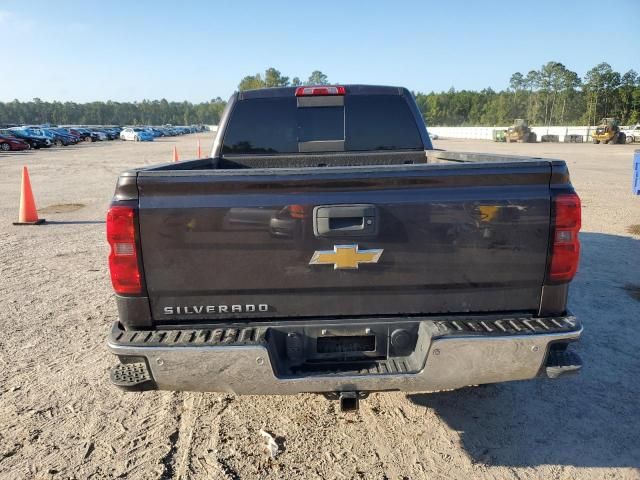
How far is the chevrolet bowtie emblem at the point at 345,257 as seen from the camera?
8.11ft

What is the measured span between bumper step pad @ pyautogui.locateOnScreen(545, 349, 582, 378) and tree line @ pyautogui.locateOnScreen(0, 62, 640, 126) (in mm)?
76162

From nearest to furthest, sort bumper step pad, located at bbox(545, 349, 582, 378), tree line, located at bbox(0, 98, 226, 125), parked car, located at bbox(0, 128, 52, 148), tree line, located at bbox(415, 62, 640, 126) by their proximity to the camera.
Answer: bumper step pad, located at bbox(545, 349, 582, 378)
parked car, located at bbox(0, 128, 52, 148)
tree line, located at bbox(415, 62, 640, 126)
tree line, located at bbox(0, 98, 226, 125)

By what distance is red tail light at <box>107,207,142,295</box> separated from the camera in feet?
7.93

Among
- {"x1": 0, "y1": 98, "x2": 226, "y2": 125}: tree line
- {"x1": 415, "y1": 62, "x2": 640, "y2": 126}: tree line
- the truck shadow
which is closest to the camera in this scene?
the truck shadow

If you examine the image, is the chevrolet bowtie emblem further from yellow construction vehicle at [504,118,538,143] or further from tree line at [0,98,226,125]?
tree line at [0,98,226,125]

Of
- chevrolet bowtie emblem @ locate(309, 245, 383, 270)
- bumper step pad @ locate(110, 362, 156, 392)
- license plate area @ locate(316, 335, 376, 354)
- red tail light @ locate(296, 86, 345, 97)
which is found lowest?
bumper step pad @ locate(110, 362, 156, 392)

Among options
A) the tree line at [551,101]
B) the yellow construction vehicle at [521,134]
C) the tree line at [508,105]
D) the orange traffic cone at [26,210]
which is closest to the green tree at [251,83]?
the tree line at [508,105]

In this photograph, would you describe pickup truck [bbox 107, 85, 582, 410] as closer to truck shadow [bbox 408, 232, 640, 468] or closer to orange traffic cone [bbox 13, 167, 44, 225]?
truck shadow [bbox 408, 232, 640, 468]

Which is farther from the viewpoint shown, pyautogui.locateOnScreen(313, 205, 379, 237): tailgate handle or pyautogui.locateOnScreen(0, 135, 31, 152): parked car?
pyautogui.locateOnScreen(0, 135, 31, 152): parked car

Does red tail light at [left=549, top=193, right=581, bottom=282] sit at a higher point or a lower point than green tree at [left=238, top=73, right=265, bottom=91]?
lower

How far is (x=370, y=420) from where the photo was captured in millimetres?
3277

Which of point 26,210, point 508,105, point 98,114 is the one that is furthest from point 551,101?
point 98,114

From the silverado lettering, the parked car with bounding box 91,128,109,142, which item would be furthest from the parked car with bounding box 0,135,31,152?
the silverado lettering

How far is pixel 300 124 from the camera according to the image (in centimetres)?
446
